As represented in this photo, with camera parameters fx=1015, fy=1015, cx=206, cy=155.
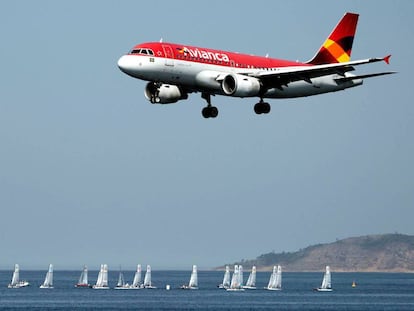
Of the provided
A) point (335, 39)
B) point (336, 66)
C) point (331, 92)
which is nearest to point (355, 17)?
point (335, 39)

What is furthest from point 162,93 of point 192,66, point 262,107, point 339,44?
point 339,44

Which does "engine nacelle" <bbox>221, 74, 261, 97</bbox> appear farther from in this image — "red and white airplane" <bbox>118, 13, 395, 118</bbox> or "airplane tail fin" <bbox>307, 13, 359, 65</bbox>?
"airplane tail fin" <bbox>307, 13, 359, 65</bbox>

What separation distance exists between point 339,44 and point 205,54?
88.6ft

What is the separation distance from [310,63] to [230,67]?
1909cm

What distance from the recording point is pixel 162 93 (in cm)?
9725

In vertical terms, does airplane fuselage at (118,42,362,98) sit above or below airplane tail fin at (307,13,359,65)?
below

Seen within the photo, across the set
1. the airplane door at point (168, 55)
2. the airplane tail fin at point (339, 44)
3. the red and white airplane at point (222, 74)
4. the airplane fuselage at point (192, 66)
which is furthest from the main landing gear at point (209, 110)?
the airplane tail fin at point (339, 44)

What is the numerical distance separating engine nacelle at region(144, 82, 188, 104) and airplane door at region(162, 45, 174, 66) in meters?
4.23

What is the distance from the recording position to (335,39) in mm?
119000

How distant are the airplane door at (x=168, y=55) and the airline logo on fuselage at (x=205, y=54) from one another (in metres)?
1.04

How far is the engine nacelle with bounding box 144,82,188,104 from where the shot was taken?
97.4 m

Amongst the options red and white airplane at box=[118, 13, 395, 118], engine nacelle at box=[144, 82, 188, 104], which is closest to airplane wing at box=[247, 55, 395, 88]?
red and white airplane at box=[118, 13, 395, 118]

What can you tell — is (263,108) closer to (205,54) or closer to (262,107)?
(262,107)

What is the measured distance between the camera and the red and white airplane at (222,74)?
93250mm
